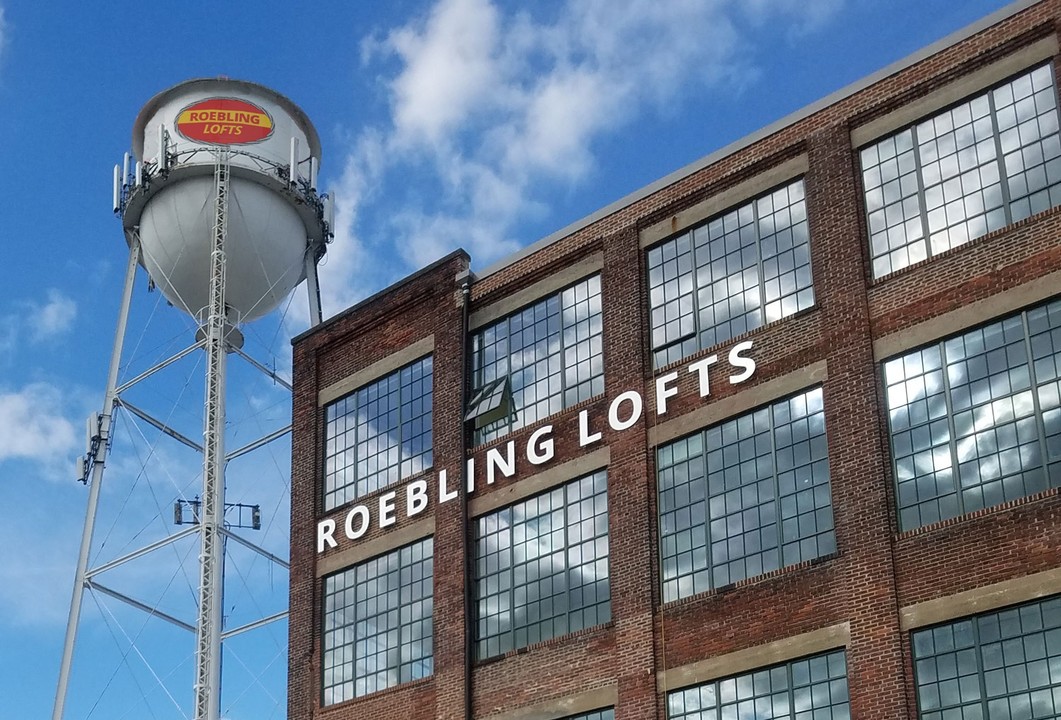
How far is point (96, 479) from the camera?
41.5m

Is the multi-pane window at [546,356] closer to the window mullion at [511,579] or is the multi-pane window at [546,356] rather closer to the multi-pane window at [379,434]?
the multi-pane window at [379,434]

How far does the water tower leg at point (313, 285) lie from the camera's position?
138 ft

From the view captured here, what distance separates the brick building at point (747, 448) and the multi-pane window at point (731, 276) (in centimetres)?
5

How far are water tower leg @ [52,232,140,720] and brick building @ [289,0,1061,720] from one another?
7221 mm

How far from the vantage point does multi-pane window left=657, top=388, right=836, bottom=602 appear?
87.2ft

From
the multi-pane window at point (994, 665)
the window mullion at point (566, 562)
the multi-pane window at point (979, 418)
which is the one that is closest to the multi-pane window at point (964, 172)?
A: the multi-pane window at point (979, 418)

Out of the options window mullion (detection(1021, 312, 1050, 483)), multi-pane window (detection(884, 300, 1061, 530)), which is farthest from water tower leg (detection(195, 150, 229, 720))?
window mullion (detection(1021, 312, 1050, 483))

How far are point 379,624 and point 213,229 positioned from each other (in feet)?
41.7

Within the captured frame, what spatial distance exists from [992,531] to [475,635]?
37.1ft

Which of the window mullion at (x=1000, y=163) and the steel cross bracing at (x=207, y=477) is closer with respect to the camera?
the window mullion at (x=1000, y=163)

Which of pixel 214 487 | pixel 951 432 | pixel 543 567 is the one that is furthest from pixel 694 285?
pixel 214 487

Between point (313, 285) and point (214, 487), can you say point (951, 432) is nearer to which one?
point (214, 487)

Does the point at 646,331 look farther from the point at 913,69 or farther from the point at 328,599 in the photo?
the point at 328,599

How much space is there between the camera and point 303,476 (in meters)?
36.3
